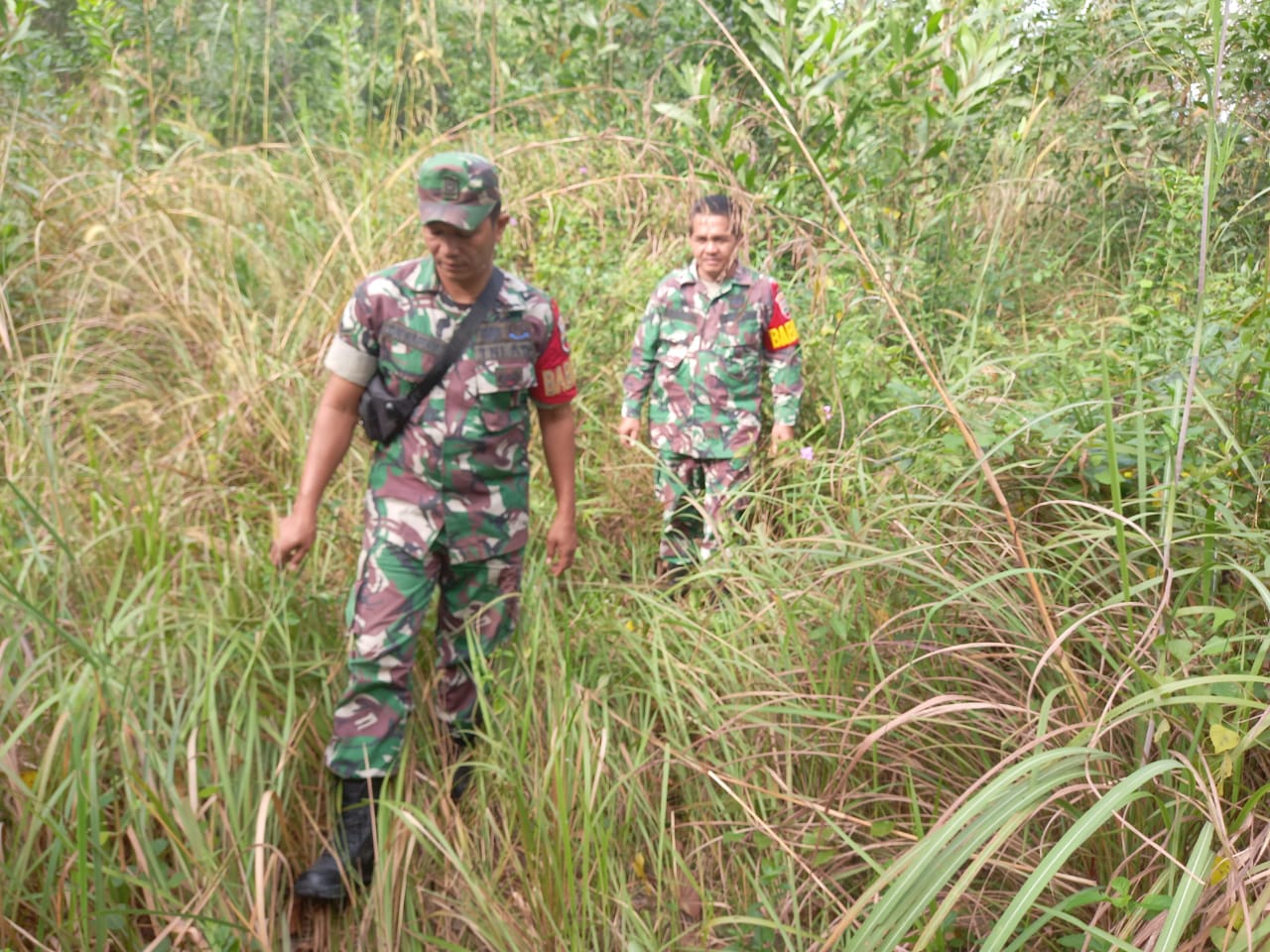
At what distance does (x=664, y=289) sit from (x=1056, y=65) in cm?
213

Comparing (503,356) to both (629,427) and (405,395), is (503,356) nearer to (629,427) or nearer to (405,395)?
(405,395)

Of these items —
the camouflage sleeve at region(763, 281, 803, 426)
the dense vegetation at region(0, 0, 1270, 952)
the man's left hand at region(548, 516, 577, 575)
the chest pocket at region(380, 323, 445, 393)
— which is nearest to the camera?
the dense vegetation at region(0, 0, 1270, 952)

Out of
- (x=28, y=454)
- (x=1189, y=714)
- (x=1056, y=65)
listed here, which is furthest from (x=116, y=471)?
(x=1056, y=65)

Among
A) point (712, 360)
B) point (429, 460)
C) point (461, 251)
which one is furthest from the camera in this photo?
point (712, 360)

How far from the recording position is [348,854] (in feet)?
Result: 7.37

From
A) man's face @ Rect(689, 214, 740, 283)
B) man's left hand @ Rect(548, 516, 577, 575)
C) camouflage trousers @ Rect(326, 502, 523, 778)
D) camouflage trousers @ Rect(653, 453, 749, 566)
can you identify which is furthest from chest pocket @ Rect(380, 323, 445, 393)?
man's face @ Rect(689, 214, 740, 283)

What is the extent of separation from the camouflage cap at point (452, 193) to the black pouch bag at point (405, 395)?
0.22 meters

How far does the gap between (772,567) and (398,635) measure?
908 mm

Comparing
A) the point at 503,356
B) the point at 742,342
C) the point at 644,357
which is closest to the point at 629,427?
the point at 644,357

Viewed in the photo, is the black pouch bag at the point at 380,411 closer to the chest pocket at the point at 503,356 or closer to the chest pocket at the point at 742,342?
the chest pocket at the point at 503,356

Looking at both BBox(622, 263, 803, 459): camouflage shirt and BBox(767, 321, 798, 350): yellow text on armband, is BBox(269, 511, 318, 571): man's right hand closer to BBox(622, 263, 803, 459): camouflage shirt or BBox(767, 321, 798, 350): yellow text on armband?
BBox(622, 263, 803, 459): camouflage shirt

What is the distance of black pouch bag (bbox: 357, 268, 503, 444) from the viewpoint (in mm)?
2424

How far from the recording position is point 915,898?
3.82 feet

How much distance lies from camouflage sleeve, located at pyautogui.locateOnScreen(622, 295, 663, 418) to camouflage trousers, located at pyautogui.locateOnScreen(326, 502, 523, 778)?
121cm
